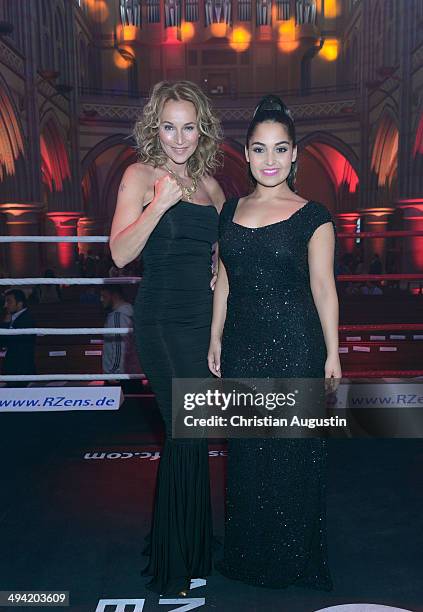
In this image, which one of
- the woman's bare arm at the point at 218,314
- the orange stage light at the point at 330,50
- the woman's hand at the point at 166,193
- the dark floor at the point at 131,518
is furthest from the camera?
the orange stage light at the point at 330,50

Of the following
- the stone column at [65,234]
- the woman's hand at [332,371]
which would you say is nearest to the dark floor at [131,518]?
the woman's hand at [332,371]

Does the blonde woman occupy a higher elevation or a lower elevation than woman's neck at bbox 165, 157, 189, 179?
lower

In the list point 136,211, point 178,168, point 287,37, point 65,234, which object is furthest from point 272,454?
point 287,37

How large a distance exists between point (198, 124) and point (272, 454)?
1222mm

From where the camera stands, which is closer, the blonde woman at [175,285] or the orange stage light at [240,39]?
the blonde woman at [175,285]

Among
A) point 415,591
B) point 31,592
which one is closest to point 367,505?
point 415,591

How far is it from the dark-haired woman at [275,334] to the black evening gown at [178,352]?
0.08 meters

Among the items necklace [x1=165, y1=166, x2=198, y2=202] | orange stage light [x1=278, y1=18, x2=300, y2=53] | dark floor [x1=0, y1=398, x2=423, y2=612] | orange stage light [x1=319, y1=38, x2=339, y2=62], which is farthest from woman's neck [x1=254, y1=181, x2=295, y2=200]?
orange stage light [x1=319, y1=38, x2=339, y2=62]

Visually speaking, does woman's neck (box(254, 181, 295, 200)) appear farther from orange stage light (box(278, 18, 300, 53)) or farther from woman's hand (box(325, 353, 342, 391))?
orange stage light (box(278, 18, 300, 53))

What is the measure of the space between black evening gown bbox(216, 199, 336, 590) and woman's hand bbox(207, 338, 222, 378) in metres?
0.03

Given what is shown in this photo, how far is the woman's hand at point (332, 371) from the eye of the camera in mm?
2090

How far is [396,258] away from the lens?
1900 centimetres

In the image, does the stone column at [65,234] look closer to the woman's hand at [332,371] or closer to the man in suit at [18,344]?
the man in suit at [18,344]

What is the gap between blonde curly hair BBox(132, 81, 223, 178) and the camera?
2.01m
